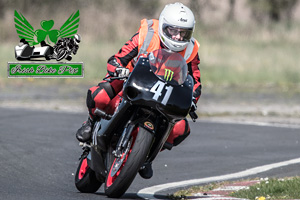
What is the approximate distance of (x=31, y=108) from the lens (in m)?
18.4

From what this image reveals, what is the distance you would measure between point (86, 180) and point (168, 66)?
6.00 feet

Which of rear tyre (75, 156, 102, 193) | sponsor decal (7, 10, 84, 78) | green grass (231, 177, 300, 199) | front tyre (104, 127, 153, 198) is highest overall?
front tyre (104, 127, 153, 198)

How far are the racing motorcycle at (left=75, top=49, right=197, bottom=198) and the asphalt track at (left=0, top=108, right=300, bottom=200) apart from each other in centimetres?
78

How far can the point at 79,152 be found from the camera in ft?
38.4

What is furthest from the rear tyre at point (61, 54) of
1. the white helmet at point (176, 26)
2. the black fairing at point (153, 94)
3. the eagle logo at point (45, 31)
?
the black fairing at point (153, 94)

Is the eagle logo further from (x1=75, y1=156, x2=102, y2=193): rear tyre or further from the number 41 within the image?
the number 41

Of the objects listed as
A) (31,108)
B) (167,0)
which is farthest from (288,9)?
(31,108)

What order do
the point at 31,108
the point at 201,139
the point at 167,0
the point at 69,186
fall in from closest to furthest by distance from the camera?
1. the point at 69,186
2. the point at 201,139
3. the point at 31,108
4. the point at 167,0

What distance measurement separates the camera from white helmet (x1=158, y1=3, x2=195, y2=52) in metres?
7.55

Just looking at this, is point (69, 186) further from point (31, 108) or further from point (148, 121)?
point (31, 108)

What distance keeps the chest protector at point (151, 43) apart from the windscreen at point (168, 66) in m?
0.45

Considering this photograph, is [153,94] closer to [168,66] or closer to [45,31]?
[168,66]

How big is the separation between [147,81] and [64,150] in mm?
5080

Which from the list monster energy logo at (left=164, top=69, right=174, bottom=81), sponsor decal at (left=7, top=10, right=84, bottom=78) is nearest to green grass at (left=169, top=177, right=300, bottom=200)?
monster energy logo at (left=164, top=69, right=174, bottom=81)
